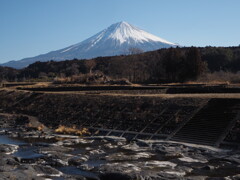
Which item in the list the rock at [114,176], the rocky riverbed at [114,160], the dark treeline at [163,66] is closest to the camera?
the rock at [114,176]

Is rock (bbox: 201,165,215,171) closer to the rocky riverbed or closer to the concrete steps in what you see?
the rocky riverbed

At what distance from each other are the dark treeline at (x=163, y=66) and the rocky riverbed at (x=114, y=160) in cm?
2907

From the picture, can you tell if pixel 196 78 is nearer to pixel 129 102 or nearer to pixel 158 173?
pixel 129 102

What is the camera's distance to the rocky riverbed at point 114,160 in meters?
14.6

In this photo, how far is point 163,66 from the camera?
53.0m

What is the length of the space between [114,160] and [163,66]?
1450 inches

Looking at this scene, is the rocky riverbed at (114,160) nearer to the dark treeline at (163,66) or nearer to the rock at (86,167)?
the rock at (86,167)

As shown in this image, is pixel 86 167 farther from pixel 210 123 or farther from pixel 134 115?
pixel 134 115

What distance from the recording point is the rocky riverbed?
14.6 metres

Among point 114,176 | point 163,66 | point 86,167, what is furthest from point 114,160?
point 163,66

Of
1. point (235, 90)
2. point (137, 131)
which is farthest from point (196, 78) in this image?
point (137, 131)

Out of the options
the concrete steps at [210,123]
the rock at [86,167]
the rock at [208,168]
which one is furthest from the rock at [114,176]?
the concrete steps at [210,123]

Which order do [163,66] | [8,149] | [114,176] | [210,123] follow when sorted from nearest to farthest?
[114,176] < [8,149] < [210,123] < [163,66]

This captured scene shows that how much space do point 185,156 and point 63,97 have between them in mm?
24048
